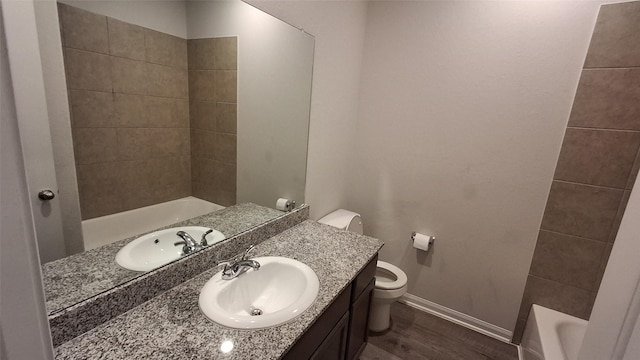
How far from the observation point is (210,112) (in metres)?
1.23

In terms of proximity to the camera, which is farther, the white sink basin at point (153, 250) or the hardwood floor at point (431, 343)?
the hardwood floor at point (431, 343)

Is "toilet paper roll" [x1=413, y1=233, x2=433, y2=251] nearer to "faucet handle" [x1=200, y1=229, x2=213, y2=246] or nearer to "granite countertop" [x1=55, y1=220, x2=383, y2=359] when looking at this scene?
"granite countertop" [x1=55, y1=220, x2=383, y2=359]

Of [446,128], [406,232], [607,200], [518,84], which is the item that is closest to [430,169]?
[446,128]

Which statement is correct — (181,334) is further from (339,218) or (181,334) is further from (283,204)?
(339,218)

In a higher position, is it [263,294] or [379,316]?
[263,294]

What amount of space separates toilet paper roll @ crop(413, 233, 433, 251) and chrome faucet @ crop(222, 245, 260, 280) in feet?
4.49

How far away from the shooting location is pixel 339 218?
7.20 feet

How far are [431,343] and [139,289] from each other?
1.89 meters

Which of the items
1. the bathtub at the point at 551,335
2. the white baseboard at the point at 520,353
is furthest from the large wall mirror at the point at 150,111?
the white baseboard at the point at 520,353

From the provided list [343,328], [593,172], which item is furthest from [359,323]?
[593,172]

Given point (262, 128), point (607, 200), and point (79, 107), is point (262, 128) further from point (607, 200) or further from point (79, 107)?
point (607, 200)

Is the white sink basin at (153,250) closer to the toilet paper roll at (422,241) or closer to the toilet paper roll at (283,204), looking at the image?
the toilet paper roll at (283,204)

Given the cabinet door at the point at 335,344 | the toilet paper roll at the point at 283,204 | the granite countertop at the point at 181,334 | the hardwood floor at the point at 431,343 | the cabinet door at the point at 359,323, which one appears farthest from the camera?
the hardwood floor at the point at 431,343

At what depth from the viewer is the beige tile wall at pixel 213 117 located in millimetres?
1162
